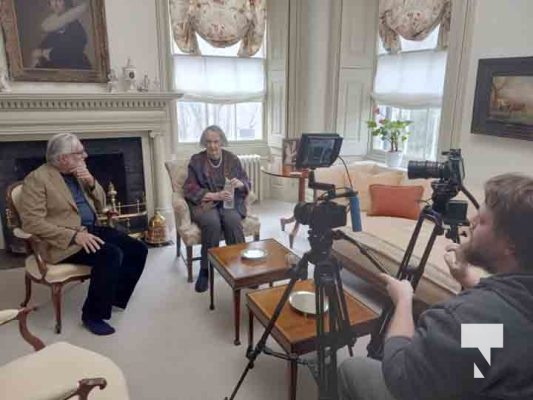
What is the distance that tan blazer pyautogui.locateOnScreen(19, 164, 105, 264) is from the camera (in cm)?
212

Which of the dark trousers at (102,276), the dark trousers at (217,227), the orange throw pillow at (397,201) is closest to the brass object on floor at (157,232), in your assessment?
the dark trousers at (217,227)

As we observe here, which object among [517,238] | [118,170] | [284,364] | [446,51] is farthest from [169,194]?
[517,238]

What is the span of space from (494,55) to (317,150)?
200cm

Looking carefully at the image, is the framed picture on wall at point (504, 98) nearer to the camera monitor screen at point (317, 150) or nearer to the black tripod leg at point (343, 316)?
the camera monitor screen at point (317, 150)

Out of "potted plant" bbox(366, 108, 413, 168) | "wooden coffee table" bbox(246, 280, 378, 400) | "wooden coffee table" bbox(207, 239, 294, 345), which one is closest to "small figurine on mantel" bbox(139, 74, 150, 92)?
"wooden coffee table" bbox(207, 239, 294, 345)

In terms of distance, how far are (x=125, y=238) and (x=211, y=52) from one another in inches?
96.0

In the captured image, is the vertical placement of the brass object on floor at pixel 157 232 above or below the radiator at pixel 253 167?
below

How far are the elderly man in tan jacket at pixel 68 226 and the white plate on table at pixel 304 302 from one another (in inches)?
41.0

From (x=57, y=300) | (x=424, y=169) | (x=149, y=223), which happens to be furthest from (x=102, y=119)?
(x=424, y=169)

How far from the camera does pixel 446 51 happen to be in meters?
3.20

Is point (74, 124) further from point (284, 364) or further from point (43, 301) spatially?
point (284, 364)

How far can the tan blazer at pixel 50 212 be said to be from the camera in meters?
2.12

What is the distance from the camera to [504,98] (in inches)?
103

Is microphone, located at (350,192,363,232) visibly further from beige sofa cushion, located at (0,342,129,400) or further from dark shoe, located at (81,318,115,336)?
dark shoe, located at (81,318,115,336)
